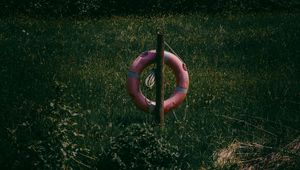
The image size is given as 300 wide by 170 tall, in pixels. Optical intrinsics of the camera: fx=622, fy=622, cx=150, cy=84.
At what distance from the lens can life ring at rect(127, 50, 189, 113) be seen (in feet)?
26.6

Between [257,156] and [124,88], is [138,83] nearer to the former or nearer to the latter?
[124,88]

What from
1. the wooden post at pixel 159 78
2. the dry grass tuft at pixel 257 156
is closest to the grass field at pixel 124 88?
the dry grass tuft at pixel 257 156

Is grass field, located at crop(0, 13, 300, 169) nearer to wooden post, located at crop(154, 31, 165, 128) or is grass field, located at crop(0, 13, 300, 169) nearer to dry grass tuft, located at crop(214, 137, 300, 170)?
dry grass tuft, located at crop(214, 137, 300, 170)

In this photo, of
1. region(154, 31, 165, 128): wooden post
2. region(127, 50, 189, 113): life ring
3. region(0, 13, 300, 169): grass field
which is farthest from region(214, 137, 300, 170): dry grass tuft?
region(127, 50, 189, 113): life ring

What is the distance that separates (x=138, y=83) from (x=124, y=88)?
145 cm

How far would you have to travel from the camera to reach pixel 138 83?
8234mm

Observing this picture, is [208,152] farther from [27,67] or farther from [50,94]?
[27,67]

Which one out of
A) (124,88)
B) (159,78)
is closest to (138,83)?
(159,78)

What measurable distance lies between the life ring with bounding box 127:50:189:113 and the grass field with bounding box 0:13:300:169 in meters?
0.18

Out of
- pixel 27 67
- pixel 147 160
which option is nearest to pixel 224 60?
pixel 27 67

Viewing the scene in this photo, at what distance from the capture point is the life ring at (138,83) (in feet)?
26.6

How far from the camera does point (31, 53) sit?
38.8 feet

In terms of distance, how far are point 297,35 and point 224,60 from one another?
266cm

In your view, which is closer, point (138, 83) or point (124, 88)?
point (138, 83)
